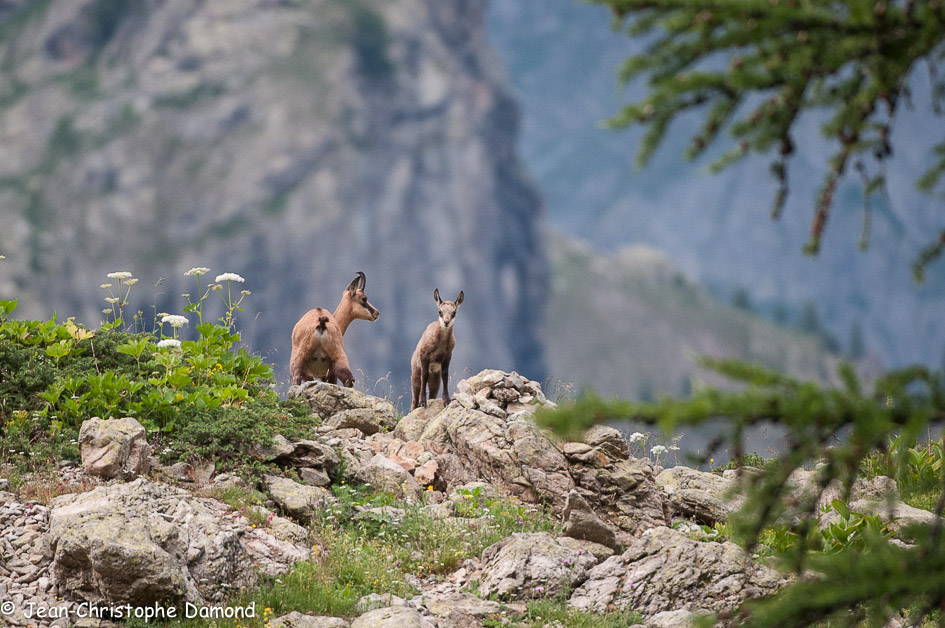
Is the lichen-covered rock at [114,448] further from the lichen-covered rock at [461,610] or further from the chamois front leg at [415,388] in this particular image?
the chamois front leg at [415,388]

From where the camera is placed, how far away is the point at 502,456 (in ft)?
41.0

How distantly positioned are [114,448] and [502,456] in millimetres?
4698

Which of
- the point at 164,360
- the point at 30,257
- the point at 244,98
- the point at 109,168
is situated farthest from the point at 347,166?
the point at 164,360

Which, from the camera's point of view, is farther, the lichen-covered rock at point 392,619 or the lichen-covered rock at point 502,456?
the lichen-covered rock at point 502,456

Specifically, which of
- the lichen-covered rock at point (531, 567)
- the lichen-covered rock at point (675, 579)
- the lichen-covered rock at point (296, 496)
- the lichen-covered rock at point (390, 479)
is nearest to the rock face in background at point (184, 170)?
the lichen-covered rock at point (390, 479)

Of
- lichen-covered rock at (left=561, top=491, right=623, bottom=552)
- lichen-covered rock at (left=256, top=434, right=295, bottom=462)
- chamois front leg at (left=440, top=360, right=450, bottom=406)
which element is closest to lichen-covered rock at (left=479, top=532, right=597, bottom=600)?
lichen-covered rock at (left=561, top=491, right=623, bottom=552)

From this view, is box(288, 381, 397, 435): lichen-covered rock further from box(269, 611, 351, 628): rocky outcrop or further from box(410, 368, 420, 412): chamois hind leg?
box(269, 611, 351, 628): rocky outcrop

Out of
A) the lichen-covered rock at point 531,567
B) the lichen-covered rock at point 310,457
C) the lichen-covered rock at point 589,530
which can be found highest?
the lichen-covered rock at point 310,457

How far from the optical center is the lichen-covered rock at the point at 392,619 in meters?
8.47

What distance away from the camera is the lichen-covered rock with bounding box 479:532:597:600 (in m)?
9.73

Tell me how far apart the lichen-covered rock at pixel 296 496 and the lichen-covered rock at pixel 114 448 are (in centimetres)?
141

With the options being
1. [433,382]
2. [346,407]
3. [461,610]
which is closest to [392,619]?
[461,610]

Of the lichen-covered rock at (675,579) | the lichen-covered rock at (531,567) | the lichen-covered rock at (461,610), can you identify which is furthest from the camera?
the lichen-covered rock at (531,567)

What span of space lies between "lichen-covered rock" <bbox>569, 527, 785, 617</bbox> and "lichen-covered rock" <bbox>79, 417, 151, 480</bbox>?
192 inches
